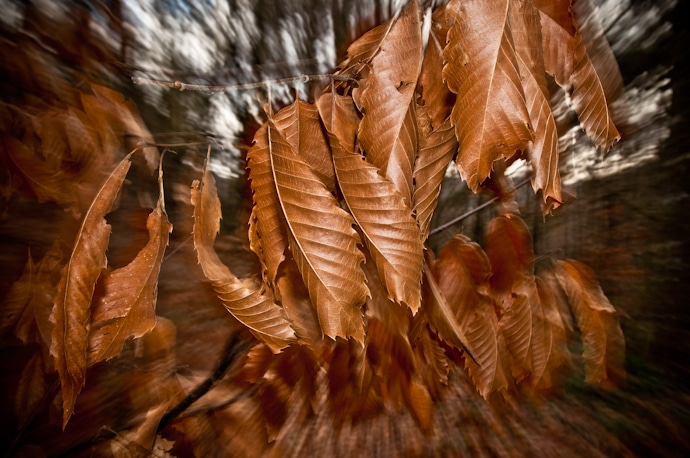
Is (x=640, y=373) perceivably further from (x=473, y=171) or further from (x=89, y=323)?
(x=89, y=323)

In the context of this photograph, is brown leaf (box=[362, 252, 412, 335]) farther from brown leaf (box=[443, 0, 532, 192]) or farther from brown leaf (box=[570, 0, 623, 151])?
brown leaf (box=[570, 0, 623, 151])

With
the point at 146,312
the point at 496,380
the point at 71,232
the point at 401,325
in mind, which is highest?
the point at 71,232

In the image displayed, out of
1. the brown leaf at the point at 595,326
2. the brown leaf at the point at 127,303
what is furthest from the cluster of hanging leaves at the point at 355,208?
the brown leaf at the point at 595,326

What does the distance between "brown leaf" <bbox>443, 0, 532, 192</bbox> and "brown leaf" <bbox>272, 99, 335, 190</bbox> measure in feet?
0.49

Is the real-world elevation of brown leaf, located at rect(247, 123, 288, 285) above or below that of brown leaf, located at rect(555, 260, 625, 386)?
above

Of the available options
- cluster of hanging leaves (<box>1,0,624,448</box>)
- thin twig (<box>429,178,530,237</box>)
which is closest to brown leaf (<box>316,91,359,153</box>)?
cluster of hanging leaves (<box>1,0,624,448</box>)

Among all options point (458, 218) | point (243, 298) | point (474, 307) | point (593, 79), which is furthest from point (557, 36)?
point (243, 298)

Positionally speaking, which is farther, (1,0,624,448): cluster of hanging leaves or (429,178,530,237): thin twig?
(429,178,530,237): thin twig

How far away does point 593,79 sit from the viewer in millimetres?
443

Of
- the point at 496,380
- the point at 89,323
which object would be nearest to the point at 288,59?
the point at 89,323

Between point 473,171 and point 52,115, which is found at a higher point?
point 52,115

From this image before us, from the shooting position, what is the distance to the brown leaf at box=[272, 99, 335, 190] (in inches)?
15.4

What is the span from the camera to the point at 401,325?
0.46 m

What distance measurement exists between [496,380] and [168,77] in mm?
632
